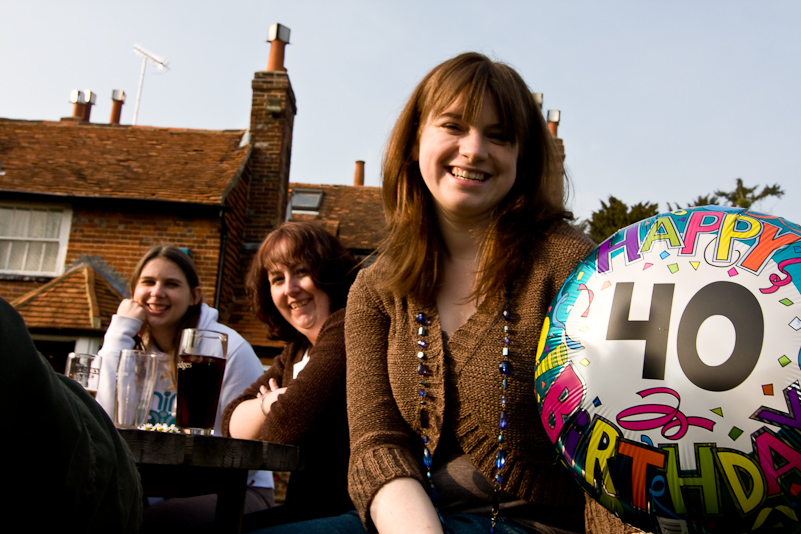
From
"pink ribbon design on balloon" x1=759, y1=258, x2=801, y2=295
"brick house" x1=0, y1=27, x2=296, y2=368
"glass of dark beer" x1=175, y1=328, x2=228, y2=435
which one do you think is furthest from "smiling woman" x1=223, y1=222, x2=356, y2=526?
"brick house" x1=0, y1=27, x2=296, y2=368

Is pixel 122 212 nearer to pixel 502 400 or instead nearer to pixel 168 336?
pixel 168 336

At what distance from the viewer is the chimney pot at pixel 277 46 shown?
12.8 m

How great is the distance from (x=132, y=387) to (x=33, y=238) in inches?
423

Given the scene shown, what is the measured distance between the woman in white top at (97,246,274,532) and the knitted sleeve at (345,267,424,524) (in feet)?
2.88

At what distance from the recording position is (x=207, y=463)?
5.58ft

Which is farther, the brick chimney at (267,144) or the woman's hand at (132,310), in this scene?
the brick chimney at (267,144)

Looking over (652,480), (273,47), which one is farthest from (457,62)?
(273,47)

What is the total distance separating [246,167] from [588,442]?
11.7m

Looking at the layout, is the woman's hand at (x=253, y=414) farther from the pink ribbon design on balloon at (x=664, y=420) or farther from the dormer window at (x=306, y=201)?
the dormer window at (x=306, y=201)

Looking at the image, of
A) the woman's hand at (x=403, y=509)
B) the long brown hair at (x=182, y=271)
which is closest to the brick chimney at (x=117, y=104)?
the long brown hair at (x=182, y=271)

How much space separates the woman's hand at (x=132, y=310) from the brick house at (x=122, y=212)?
733 centimetres

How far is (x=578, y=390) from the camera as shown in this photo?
1.40 metres

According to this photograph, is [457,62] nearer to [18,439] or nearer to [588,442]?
[588,442]

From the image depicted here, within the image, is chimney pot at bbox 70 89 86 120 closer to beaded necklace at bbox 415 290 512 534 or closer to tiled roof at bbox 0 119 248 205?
tiled roof at bbox 0 119 248 205
